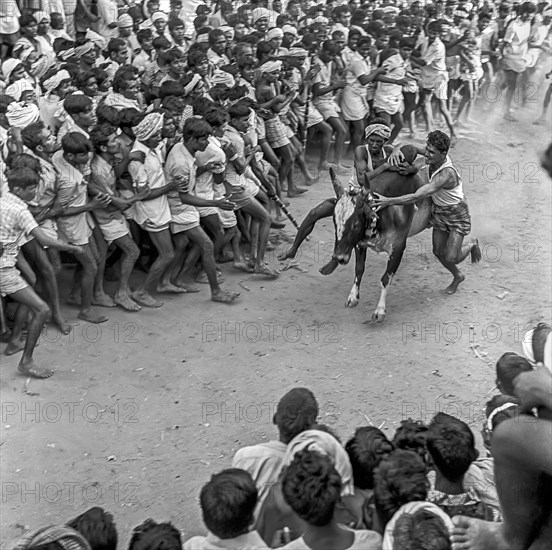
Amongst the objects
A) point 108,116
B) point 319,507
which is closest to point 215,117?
point 108,116

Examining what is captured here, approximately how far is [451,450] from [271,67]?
22.3ft

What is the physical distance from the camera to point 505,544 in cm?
331

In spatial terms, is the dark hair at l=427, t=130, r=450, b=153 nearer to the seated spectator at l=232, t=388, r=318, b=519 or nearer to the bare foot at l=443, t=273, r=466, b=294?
the bare foot at l=443, t=273, r=466, b=294

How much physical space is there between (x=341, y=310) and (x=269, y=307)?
2.25 ft

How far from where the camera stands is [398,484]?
3441 mm

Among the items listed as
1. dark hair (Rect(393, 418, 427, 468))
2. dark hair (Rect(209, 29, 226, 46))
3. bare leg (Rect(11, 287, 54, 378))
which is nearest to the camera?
dark hair (Rect(393, 418, 427, 468))

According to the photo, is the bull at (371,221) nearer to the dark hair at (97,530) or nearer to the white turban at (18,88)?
the white turban at (18,88)

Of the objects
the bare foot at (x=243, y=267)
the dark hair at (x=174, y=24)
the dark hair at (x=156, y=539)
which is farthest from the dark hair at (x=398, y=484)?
the dark hair at (x=174, y=24)

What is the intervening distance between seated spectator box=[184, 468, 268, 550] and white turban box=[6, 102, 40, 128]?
4.93 metres

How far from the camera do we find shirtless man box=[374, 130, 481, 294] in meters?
7.34

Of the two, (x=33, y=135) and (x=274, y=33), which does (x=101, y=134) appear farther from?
(x=274, y=33)

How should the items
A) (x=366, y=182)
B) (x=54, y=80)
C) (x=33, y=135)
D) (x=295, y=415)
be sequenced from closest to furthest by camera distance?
(x=295, y=415) < (x=33, y=135) < (x=366, y=182) < (x=54, y=80)

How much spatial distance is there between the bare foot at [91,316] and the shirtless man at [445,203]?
2.64m

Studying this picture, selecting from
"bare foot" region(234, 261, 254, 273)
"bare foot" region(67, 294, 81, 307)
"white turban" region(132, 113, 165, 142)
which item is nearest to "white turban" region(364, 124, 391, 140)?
"bare foot" region(234, 261, 254, 273)
